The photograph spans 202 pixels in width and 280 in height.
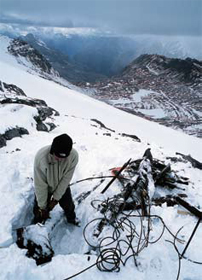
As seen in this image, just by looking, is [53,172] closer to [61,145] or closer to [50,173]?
[50,173]

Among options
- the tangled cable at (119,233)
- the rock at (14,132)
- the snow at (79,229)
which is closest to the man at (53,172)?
the snow at (79,229)

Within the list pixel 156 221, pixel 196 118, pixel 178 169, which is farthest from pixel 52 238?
pixel 196 118

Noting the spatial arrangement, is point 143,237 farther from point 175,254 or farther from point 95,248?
point 95,248

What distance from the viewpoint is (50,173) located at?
13.9 feet

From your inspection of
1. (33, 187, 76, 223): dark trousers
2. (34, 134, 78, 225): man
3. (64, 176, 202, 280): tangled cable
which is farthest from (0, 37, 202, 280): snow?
(34, 134, 78, 225): man

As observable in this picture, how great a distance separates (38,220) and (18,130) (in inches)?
292

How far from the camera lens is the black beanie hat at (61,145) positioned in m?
3.60

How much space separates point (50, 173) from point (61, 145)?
34.7 inches

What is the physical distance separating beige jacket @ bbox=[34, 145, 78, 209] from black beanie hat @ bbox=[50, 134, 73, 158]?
0.37m

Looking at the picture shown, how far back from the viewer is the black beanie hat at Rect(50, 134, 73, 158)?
11.8ft

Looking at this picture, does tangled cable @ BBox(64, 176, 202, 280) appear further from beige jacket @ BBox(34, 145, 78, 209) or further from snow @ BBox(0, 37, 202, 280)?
beige jacket @ BBox(34, 145, 78, 209)

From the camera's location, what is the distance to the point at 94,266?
12.8 feet

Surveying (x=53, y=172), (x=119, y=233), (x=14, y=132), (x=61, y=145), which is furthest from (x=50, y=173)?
(x=14, y=132)

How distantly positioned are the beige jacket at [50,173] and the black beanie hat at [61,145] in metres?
0.37
